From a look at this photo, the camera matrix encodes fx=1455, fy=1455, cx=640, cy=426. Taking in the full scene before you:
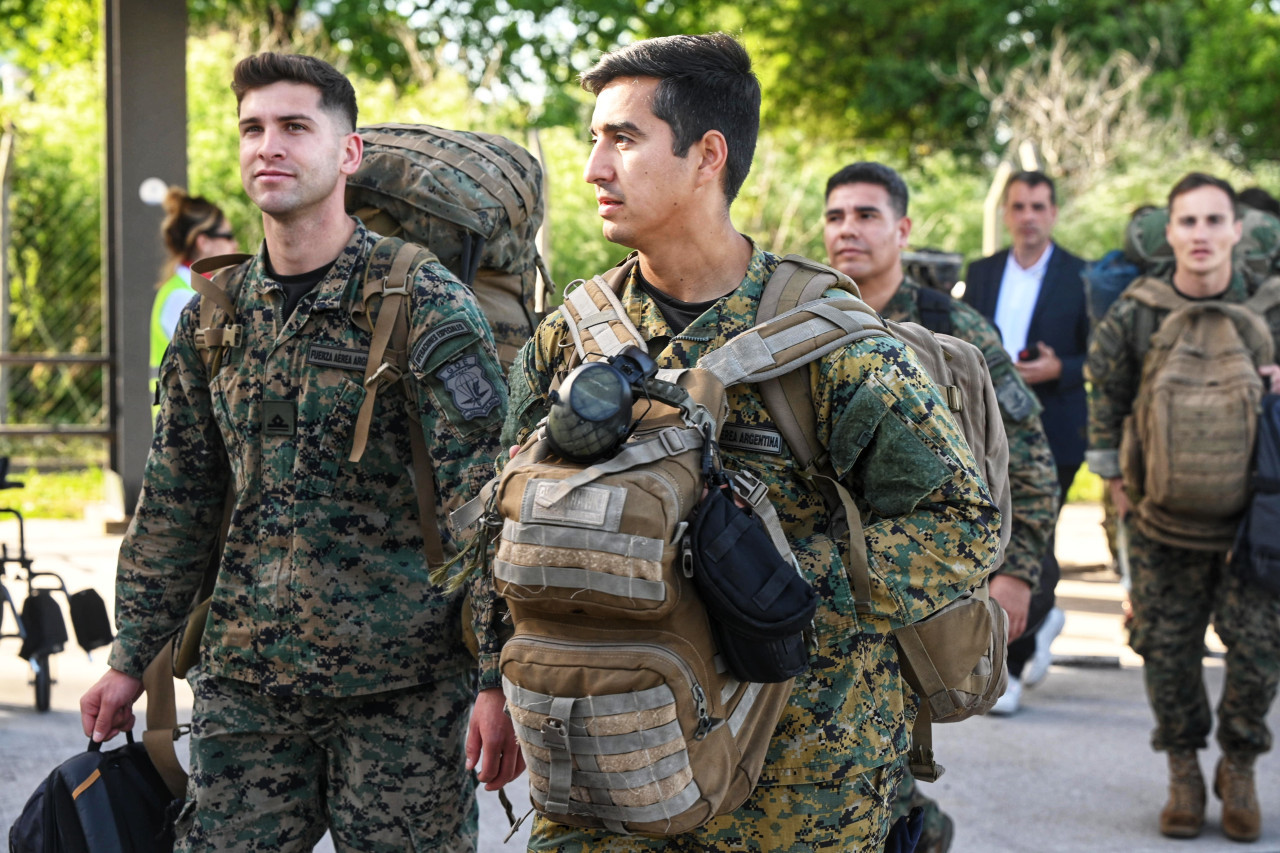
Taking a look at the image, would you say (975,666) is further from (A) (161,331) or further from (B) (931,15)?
(B) (931,15)

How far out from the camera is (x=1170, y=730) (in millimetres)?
5391

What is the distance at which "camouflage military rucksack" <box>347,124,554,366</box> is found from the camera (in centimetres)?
355

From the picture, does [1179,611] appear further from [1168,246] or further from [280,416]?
[280,416]

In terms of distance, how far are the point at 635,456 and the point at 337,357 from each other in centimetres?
121

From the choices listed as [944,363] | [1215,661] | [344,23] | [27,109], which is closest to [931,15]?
[344,23]

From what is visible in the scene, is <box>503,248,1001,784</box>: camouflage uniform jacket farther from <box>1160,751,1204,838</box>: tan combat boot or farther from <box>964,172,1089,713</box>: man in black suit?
<box>964,172,1089,713</box>: man in black suit

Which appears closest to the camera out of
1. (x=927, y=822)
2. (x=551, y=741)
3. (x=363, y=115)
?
(x=551, y=741)

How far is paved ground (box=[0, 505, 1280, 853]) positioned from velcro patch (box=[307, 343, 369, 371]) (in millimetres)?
2418

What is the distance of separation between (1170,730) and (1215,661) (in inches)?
104

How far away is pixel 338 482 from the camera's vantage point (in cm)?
311

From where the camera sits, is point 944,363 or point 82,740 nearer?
point 944,363

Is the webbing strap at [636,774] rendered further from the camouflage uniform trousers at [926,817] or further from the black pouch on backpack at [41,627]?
the black pouch on backpack at [41,627]

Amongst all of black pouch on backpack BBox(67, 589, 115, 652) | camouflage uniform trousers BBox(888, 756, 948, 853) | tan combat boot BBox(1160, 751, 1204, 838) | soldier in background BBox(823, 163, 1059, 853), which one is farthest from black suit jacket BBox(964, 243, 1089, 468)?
black pouch on backpack BBox(67, 589, 115, 652)

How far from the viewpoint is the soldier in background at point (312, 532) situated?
10.1 ft
